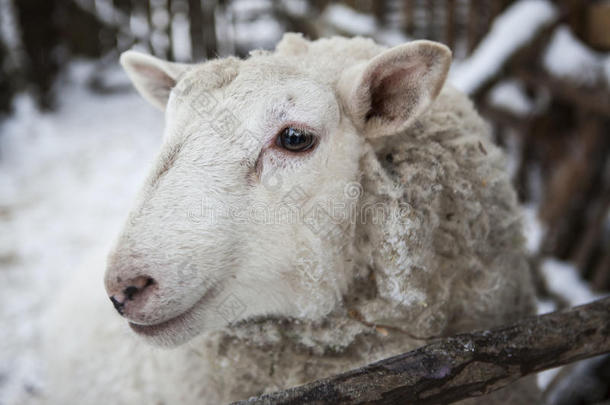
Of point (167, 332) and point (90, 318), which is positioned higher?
point (167, 332)

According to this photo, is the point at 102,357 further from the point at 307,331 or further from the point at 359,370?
the point at 359,370

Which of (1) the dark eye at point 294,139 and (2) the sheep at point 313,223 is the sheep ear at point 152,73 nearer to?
(2) the sheep at point 313,223

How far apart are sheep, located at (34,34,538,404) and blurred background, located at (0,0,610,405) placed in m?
0.50

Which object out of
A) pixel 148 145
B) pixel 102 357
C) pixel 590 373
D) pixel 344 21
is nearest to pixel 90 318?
pixel 102 357

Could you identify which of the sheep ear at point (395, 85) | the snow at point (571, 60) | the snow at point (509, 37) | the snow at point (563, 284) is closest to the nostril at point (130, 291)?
the sheep ear at point (395, 85)

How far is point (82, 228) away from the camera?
12.8 feet

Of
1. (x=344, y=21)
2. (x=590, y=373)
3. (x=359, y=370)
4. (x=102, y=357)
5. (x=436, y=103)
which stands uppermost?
(x=436, y=103)

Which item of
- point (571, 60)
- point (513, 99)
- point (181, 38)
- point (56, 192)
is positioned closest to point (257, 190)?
point (571, 60)

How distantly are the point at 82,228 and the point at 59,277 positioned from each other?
63 cm

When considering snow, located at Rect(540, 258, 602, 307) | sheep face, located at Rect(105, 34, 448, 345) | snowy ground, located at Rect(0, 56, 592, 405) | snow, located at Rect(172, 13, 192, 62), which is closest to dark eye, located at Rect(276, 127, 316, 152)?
sheep face, located at Rect(105, 34, 448, 345)

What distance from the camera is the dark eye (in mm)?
1345

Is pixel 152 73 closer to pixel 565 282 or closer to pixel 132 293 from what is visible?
pixel 132 293

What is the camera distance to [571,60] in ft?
9.59

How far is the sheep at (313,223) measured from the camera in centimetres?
126
